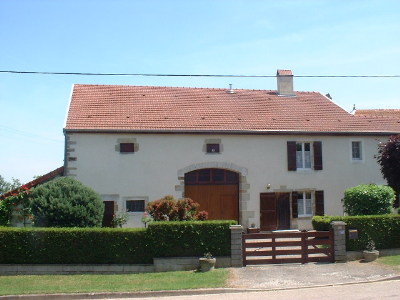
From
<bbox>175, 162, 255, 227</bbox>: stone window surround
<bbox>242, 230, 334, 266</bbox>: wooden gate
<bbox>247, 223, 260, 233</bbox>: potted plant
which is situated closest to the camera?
<bbox>242, 230, 334, 266</bbox>: wooden gate

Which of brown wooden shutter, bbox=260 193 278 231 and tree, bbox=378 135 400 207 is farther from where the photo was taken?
brown wooden shutter, bbox=260 193 278 231

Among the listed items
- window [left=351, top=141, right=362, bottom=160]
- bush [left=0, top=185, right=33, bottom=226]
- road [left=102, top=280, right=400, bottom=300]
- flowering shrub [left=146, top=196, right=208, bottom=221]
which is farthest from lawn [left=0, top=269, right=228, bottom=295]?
window [left=351, top=141, right=362, bottom=160]

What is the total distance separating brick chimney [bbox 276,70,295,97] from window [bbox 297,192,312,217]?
6081 mm

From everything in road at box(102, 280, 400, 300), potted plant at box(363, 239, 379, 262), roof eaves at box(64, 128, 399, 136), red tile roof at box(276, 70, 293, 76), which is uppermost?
red tile roof at box(276, 70, 293, 76)

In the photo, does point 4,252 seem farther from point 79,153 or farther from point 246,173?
point 246,173

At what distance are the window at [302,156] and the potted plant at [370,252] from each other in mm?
6476

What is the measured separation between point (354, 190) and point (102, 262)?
9240 mm

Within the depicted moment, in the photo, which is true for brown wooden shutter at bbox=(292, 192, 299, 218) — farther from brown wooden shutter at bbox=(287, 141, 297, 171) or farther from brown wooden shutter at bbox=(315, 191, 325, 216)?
brown wooden shutter at bbox=(287, 141, 297, 171)

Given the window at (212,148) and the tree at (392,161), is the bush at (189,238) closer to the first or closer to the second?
the window at (212,148)

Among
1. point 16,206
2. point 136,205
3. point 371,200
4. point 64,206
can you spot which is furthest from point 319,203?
point 16,206

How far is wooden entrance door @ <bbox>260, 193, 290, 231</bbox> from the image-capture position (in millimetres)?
20156

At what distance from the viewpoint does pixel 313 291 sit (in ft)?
35.6

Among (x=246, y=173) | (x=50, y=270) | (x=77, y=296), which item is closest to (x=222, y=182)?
(x=246, y=173)

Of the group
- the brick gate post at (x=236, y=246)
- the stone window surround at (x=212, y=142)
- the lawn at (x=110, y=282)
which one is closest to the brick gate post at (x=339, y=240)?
the brick gate post at (x=236, y=246)
